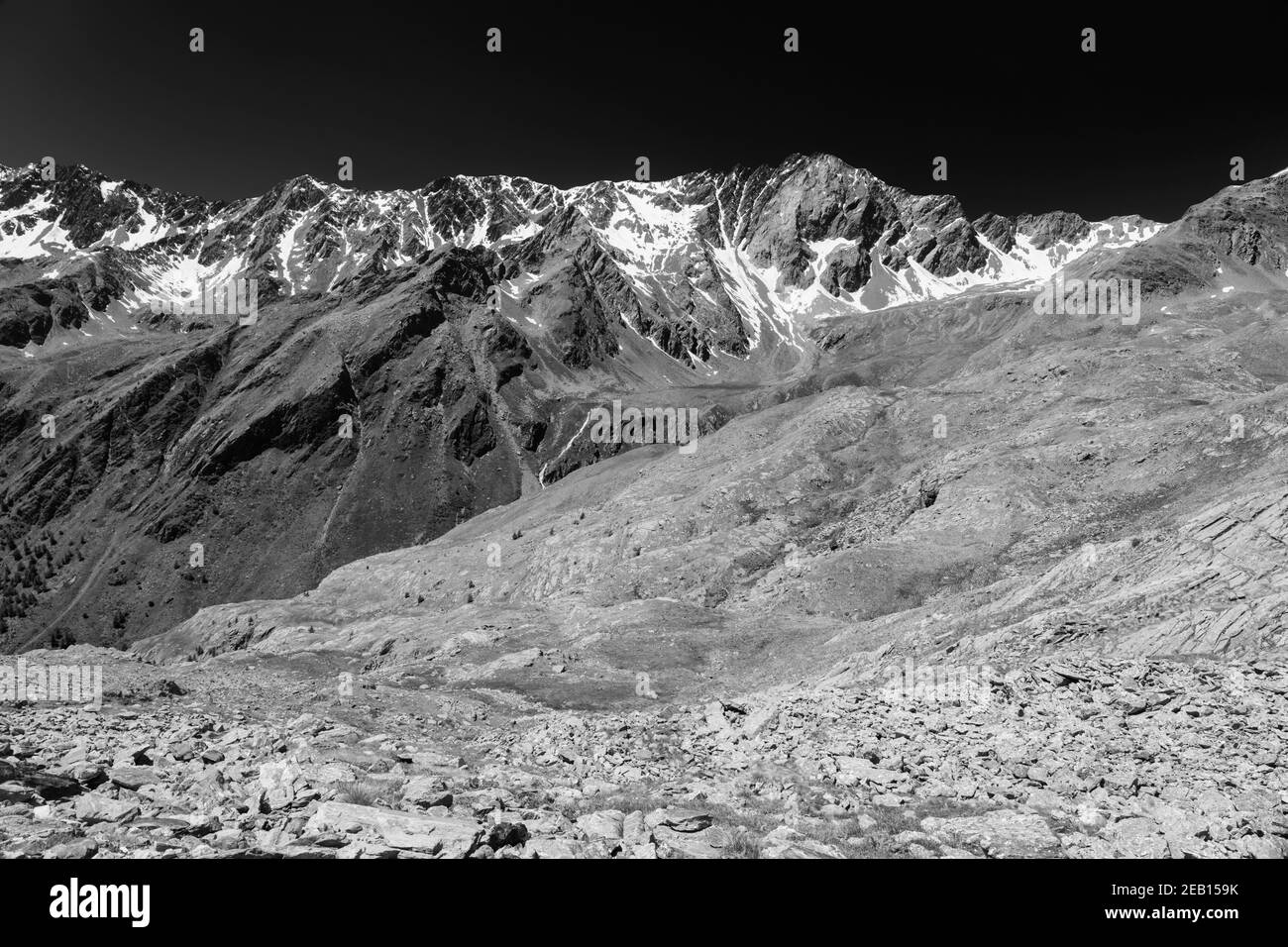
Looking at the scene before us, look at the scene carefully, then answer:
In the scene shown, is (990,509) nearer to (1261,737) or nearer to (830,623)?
(830,623)

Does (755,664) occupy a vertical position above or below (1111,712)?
below

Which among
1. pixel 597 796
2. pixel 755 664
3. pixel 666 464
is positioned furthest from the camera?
pixel 666 464

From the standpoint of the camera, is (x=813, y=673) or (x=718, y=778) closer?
(x=718, y=778)

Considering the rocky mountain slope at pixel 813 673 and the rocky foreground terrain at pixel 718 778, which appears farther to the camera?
the rocky mountain slope at pixel 813 673

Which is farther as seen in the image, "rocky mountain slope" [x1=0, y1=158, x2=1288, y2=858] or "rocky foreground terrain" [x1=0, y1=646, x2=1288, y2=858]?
"rocky mountain slope" [x1=0, y1=158, x2=1288, y2=858]

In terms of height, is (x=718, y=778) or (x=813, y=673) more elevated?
(x=718, y=778)

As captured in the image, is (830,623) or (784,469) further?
(784,469)
